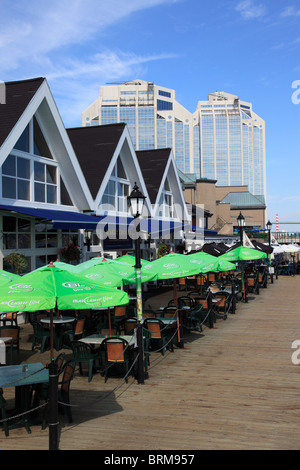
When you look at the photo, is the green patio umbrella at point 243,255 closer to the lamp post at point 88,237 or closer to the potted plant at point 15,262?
the lamp post at point 88,237

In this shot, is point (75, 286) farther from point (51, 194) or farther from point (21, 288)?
point (51, 194)

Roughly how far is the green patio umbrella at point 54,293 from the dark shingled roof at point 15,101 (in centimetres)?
854

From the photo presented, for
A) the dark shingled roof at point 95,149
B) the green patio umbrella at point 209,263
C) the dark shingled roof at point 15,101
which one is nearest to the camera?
the green patio umbrella at point 209,263

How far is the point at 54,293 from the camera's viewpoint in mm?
6770

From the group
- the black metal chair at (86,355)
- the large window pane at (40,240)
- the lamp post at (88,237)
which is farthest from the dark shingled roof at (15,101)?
the black metal chair at (86,355)

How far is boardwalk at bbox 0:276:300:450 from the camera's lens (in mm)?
6090

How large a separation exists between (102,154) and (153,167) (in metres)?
8.69

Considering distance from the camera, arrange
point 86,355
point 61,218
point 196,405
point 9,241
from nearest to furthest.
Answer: point 196,405, point 86,355, point 9,241, point 61,218

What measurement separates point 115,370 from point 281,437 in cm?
427

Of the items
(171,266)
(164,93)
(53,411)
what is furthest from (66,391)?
(164,93)

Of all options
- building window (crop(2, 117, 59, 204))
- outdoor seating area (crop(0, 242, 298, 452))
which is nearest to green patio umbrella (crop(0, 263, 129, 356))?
outdoor seating area (crop(0, 242, 298, 452))

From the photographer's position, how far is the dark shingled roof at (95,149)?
22172 mm

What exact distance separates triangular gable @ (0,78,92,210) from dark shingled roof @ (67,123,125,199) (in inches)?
64.6

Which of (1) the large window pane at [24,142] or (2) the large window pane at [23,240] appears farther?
(1) the large window pane at [24,142]
